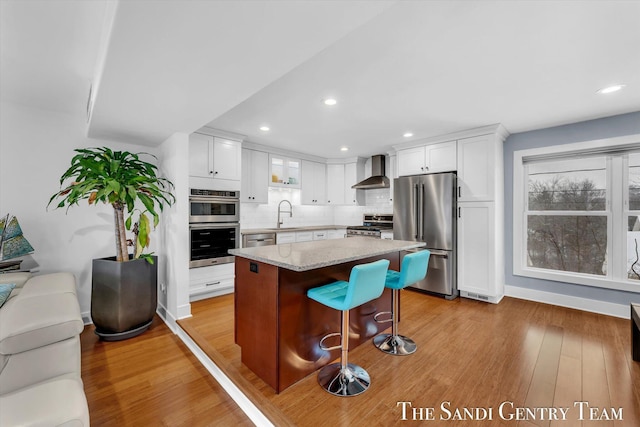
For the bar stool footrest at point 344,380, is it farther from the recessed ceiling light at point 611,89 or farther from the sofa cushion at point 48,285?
the recessed ceiling light at point 611,89

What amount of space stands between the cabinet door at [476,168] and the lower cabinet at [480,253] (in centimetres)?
14

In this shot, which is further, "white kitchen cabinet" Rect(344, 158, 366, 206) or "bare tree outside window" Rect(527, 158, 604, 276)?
"white kitchen cabinet" Rect(344, 158, 366, 206)

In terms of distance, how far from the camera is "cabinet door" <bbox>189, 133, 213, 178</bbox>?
358cm

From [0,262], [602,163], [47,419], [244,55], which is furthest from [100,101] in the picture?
[602,163]

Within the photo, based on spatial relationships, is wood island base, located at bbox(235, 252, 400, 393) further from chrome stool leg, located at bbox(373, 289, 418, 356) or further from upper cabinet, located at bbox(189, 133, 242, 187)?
upper cabinet, located at bbox(189, 133, 242, 187)

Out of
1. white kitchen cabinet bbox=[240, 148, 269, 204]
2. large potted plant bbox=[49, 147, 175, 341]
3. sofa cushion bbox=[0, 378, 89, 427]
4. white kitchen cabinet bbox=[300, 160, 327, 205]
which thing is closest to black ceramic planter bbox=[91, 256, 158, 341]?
large potted plant bbox=[49, 147, 175, 341]

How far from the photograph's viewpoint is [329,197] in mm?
5840

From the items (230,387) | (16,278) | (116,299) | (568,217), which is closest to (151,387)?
(230,387)

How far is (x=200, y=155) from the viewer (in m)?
3.65

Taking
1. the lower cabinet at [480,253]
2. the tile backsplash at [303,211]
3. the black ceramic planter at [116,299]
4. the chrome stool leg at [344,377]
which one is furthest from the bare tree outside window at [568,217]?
the black ceramic planter at [116,299]

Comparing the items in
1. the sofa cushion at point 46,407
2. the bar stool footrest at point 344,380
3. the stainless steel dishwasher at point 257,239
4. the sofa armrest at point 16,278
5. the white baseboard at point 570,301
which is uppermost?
the stainless steel dishwasher at point 257,239

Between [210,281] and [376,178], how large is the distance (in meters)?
3.43

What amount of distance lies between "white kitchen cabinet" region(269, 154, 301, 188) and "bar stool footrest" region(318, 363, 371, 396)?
338cm

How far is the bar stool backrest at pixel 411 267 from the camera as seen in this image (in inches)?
87.2
